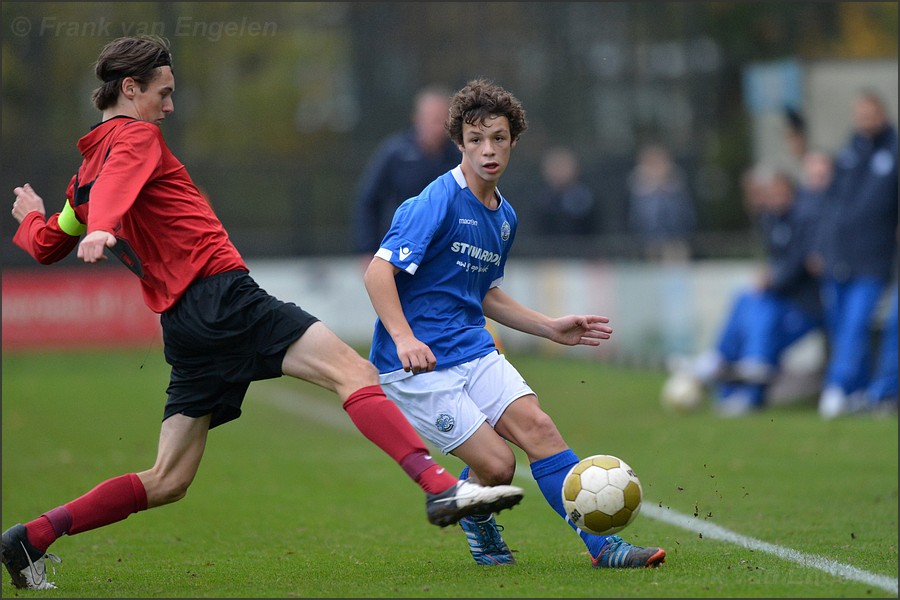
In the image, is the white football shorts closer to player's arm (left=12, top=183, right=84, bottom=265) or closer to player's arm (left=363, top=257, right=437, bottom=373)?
player's arm (left=363, top=257, right=437, bottom=373)

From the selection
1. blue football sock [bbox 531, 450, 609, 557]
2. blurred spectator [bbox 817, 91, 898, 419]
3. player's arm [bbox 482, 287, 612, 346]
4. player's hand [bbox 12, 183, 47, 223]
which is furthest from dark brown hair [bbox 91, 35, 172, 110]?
blurred spectator [bbox 817, 91, 898, 419]

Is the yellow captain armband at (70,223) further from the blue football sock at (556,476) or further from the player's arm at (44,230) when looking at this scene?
the blue football sock at (556,476)

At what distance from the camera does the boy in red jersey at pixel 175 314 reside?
16.8 feet

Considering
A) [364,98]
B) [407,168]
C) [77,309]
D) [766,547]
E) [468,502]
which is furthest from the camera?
[364,98]

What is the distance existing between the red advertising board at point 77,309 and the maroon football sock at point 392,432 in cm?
1694

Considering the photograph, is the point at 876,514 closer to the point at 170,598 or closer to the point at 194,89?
the point at 170,598

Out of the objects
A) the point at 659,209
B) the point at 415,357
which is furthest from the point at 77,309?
the point at 415,357

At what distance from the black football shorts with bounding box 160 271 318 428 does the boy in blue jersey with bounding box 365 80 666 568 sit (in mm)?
405

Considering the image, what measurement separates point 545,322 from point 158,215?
174 cm

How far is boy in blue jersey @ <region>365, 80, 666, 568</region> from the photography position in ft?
17.5

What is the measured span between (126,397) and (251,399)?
144cm

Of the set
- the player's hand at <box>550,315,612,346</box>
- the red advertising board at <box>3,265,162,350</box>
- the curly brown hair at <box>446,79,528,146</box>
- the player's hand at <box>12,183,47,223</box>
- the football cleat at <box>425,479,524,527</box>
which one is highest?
the curly brown hair at <box>446,79,528,146</box>

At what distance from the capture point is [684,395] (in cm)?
1236

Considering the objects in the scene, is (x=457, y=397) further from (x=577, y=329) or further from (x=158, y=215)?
(x=158, y=215)
